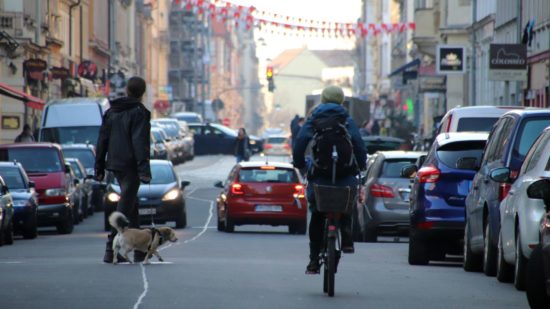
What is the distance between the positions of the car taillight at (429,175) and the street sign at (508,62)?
21.2 meters

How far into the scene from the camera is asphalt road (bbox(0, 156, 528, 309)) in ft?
41.7

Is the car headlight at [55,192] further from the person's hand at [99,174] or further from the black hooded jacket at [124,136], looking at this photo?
the black hooded jacket at [124,136]

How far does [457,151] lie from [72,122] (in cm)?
2985

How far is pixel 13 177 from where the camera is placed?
1160 inches

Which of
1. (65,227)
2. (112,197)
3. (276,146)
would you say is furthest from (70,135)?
(276,146)

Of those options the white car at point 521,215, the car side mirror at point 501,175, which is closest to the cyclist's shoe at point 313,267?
the white car at point 521,215

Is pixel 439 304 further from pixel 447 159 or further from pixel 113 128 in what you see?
pixel 447 159

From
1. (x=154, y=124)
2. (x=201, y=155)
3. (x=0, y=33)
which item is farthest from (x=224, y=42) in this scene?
(x=0, y=33)

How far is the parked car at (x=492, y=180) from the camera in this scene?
52.4 feet

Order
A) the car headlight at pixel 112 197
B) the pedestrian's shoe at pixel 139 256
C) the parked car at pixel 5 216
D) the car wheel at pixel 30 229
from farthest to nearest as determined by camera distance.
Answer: the car headlight at pixel 112 197 < the car wheel at pixel 30 229 < the parked car at pixel 5 216 < the pedestrian's shoe at pixel 139 256

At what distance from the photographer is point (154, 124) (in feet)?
220

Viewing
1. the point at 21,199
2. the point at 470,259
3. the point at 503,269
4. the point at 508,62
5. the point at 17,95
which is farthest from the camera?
the point at 17,95

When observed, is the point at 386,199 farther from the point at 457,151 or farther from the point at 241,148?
the point at 241,148

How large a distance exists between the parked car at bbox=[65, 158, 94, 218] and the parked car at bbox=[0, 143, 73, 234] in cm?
155
